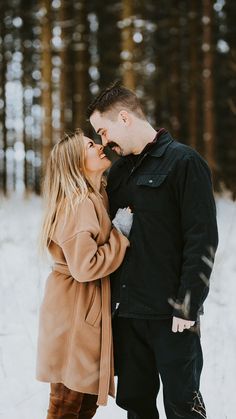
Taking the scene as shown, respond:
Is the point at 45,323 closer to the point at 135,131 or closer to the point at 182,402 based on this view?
the point at 182,402

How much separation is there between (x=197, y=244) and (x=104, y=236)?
21.1 inches

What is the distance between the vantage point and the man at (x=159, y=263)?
2527mm

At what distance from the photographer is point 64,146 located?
286cm

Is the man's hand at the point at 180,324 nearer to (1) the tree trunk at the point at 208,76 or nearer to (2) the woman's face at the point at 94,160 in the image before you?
(2) the woman's face at the point at 94,160

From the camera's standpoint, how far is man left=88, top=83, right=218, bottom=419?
253cm

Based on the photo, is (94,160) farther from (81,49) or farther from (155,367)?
(81,49)

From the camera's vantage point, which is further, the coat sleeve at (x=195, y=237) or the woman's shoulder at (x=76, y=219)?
the woman's shoulder at (x=76, y=219)

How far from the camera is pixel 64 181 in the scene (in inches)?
110

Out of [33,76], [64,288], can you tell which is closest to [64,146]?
[64,288]

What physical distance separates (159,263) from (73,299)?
53 centimetres

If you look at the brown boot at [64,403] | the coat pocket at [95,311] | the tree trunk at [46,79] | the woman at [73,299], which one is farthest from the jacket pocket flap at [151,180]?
the tree trunk at [46,79]

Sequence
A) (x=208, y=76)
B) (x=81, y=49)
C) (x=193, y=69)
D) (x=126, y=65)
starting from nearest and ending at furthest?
(x=126, y=65) < (x=208, y=76) < (x=193, y=69) < (x=81, y=49)

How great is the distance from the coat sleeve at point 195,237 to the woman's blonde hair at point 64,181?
573 mm

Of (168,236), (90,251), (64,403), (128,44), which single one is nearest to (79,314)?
(90,251)
